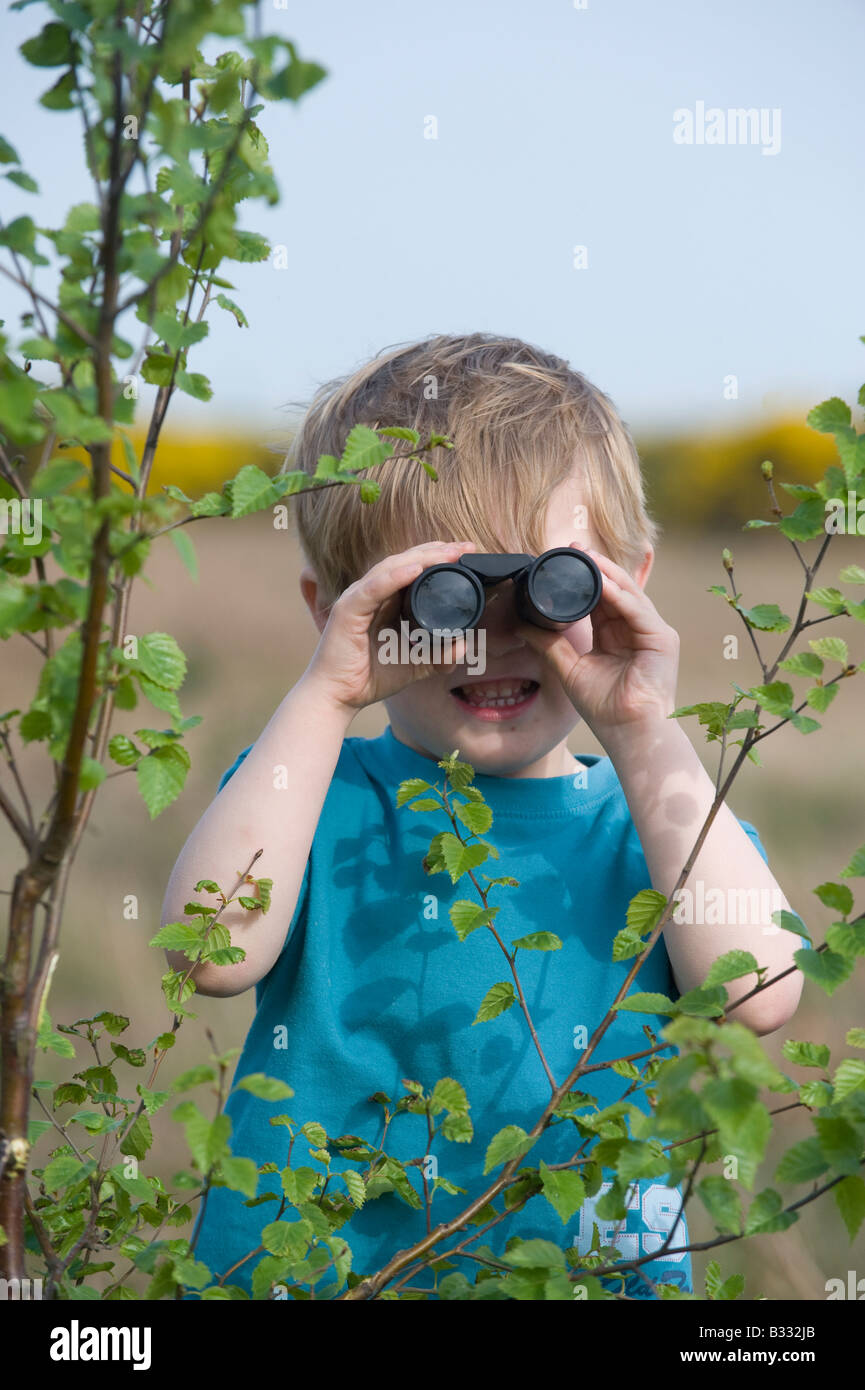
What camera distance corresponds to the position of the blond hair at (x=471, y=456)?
2002mm

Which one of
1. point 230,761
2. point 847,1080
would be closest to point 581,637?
point 847,1080

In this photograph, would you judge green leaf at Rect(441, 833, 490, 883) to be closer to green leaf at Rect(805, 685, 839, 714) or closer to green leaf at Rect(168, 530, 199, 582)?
green leaf at Rect(805, 685, 839, 714)

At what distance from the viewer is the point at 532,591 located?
1.73 m

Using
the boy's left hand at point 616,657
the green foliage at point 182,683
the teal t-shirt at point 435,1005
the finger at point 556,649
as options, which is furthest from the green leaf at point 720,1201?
the finger at point 556,649

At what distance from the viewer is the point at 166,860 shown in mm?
5836

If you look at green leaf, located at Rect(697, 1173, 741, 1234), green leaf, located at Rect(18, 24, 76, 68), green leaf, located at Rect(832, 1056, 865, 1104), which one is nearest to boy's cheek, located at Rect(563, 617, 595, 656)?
green leaf, located at Rect(832, 1056, 865, 1104)

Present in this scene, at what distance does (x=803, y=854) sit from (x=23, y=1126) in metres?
5.40

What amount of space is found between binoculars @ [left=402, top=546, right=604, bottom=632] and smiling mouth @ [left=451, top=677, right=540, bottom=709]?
0.31 m

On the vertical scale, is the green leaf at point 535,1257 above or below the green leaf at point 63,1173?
below

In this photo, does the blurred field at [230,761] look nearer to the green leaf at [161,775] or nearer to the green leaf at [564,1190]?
the green leaf at [161,775]

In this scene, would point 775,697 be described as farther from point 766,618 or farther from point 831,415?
point 831,415

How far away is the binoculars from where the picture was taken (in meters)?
1.72
